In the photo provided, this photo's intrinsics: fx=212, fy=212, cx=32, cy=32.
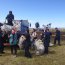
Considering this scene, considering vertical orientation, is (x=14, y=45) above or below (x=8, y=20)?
below

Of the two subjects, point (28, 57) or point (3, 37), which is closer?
point (28, 57)

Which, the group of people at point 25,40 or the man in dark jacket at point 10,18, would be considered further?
the man in dark jacket at point 10,18

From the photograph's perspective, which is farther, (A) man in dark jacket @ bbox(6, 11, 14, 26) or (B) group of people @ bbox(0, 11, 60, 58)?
(A) man in dark jacket @ bbox(6, 11, 14, 26)

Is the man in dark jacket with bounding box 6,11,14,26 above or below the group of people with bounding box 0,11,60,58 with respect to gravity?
above

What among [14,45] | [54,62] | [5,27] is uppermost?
[5,27]

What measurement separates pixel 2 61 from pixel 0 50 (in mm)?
2739

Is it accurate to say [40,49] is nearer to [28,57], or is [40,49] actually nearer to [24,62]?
[28,57]

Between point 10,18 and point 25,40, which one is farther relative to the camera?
point 10,18

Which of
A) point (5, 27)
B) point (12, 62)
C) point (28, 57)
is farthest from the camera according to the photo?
point (5, 27)

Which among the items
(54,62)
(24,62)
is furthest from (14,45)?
(54,62)

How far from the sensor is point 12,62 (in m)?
12.2

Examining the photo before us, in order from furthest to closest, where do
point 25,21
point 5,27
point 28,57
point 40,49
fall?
point 25,21 → point 5,27 → point 40,49 → point 28,57

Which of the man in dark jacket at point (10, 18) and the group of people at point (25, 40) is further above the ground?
the man in dark jacket at point (10, 18)

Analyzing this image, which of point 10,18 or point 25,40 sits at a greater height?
point 10,18
